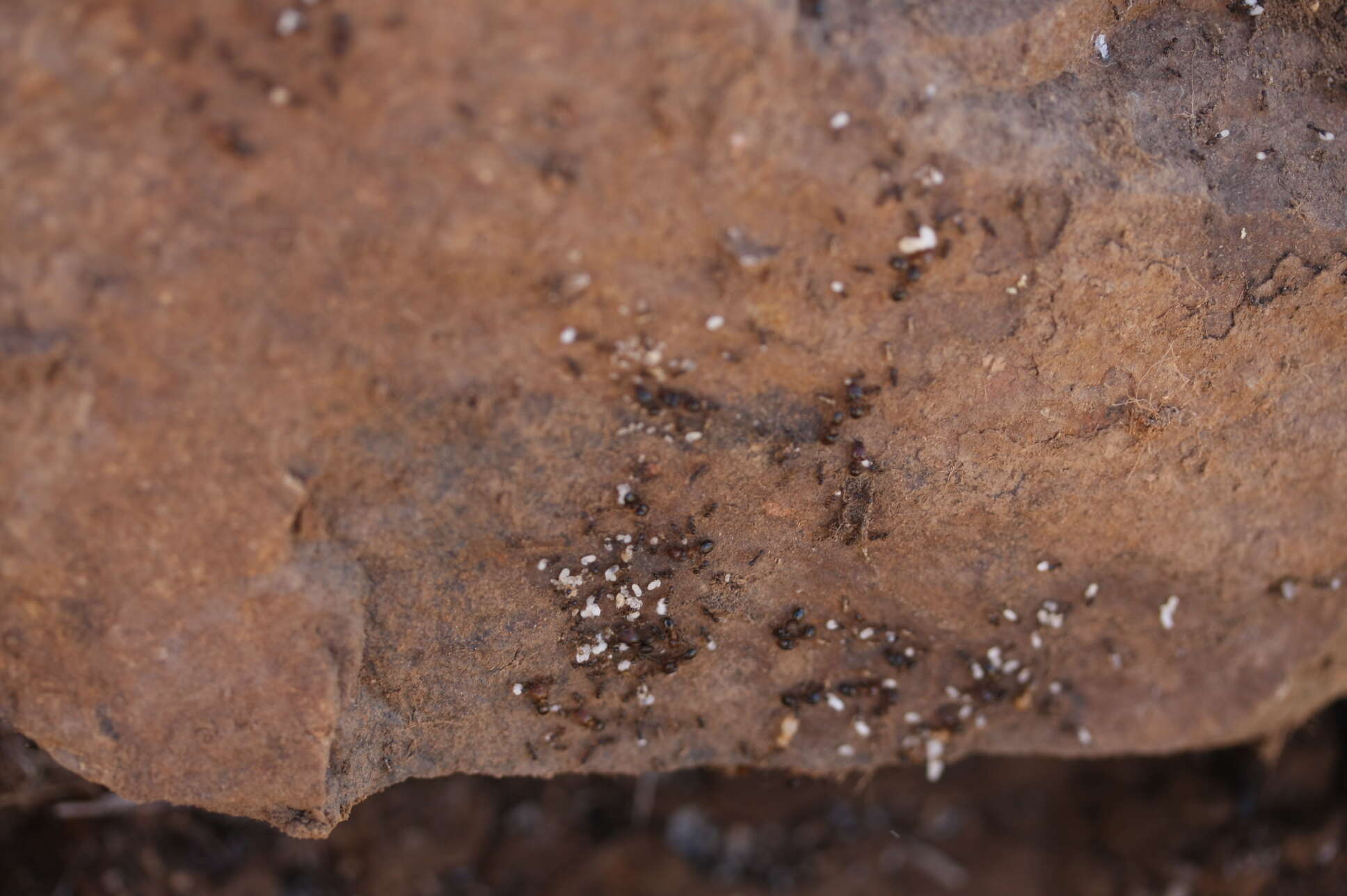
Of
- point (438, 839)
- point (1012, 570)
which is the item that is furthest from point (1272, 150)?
point (438, 839)

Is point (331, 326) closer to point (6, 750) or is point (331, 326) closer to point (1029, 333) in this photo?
point (1029, 333)

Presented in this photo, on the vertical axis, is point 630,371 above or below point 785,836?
above

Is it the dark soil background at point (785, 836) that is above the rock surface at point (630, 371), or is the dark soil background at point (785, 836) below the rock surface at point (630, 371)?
below

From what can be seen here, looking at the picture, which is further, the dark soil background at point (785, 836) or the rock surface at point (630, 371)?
the dark soil background at point (785, 836)

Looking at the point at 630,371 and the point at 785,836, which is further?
the point at 785,836

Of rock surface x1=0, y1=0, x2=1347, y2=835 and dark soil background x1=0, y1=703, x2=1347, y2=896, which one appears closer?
rock surface x1=0, y1=0, x2=1347, y2=835
